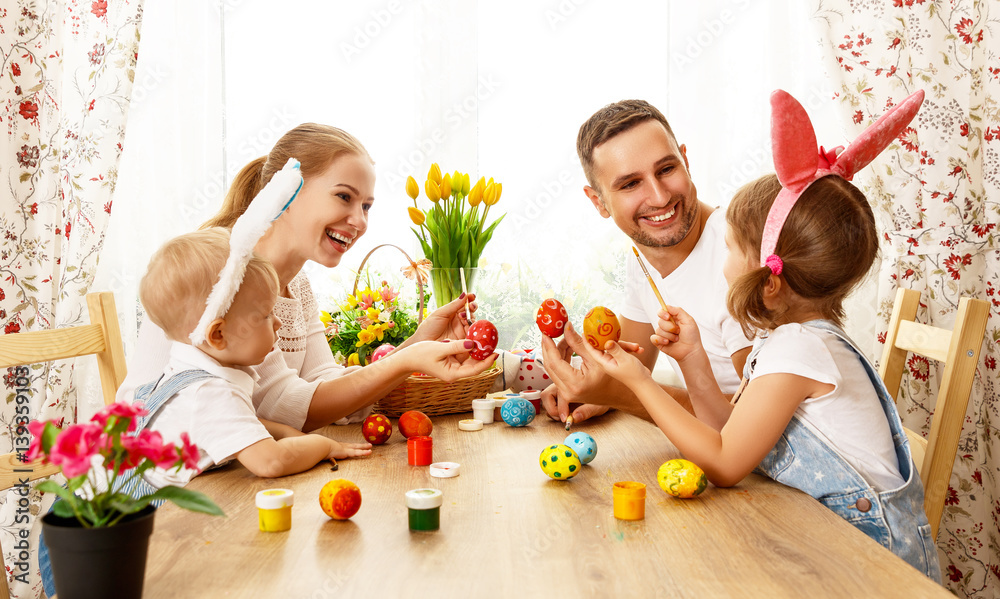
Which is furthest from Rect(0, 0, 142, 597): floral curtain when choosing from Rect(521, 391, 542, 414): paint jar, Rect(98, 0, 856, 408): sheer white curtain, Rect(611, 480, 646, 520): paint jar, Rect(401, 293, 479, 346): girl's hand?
Rect(611, 480, 646, 520): paint jar

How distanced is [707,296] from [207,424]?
136 centimetres

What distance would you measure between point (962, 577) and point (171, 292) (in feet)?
9.09

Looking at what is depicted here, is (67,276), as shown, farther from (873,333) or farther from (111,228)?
(873,333)

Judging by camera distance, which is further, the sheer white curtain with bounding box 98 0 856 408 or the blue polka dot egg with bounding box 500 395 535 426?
the sheer white curtain with bounding box 98 0 856 408

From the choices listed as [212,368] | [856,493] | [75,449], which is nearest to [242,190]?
[212,368]

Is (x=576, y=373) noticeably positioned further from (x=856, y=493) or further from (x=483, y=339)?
(x=856, y=493)

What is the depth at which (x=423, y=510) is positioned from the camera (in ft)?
3.24

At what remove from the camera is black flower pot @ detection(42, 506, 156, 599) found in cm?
72

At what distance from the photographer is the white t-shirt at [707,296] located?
1972 millimetres

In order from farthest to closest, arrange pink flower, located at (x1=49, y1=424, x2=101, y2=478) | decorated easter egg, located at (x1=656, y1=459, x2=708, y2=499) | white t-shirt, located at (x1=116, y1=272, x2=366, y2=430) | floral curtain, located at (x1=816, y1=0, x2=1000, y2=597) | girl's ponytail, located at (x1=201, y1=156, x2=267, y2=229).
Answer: floral curtain, located at (x1=816, y1=0, x2=1000, y2=597) → girl's ponytail, located at (x1=201, y1=156, x2=267, y2=229) → white t-shirt, located at (x1=116, y1=272, x2=366, y2=430) → decorated easter egg, located at (x1=656, y1=459, x2=708, y2=499) → pink flower, located at (x1=49, y1=424, x2=101, y2=478)

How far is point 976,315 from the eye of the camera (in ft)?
5.20

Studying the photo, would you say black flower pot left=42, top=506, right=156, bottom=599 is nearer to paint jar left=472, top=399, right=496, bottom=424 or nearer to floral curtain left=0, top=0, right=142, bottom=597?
paint jar left=472, top=399, right=496, bottom=424

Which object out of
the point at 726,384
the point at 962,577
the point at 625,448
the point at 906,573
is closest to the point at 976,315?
the point at 726,384

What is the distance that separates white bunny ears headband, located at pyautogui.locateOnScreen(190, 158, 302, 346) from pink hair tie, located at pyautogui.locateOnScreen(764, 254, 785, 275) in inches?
33.4
